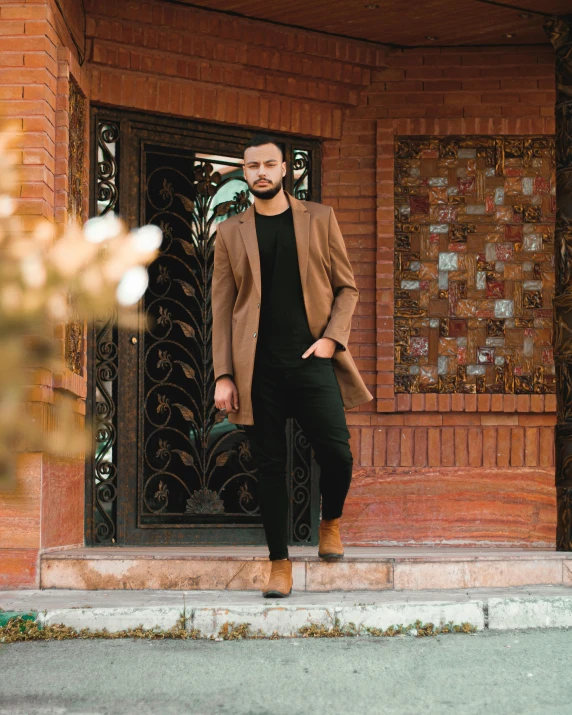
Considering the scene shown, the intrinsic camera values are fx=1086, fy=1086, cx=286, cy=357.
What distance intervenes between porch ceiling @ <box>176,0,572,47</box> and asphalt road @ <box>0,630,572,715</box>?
3.86 m

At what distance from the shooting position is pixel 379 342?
7.20 metres

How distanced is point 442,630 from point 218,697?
4.68ft

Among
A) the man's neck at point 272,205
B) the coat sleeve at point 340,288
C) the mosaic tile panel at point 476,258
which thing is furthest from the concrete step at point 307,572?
the mosaic tile panel at point 476,258

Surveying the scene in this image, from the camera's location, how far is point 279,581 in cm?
477

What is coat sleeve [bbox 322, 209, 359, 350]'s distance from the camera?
15.8 ft

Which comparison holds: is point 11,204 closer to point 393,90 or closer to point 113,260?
point 113,260

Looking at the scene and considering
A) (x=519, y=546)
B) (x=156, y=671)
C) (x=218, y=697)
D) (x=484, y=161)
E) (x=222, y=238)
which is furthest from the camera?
(x=484, y=161)

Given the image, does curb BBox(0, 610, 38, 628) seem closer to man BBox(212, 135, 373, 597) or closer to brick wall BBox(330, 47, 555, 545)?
man BBox(212, 135, 373, 597)

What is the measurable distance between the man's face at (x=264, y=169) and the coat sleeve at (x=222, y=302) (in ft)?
0.89

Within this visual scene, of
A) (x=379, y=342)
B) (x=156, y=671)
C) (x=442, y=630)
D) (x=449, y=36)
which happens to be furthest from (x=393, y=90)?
(x=156, y=671)

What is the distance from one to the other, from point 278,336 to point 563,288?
2.00 meters

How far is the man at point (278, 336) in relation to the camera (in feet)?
15.5

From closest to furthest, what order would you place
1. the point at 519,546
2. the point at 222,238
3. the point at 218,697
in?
the point at 218,697, the point at 222,238, the point at 519,546

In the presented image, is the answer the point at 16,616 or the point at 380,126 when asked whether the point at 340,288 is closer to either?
the point at 16,616
